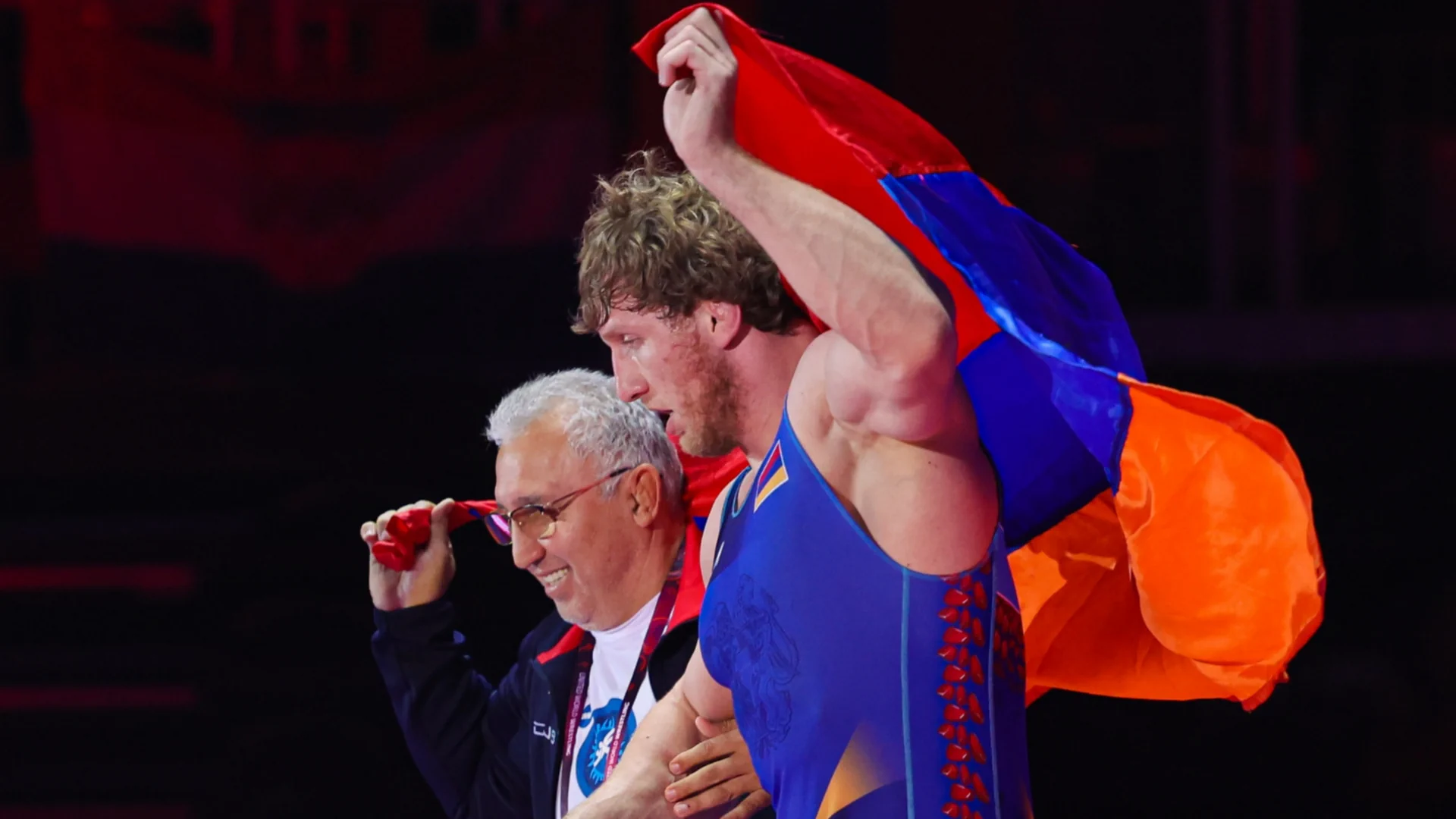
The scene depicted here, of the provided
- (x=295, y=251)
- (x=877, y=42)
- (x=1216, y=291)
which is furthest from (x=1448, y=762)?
(x=295, y=251)

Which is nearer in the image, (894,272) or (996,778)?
(894,272)

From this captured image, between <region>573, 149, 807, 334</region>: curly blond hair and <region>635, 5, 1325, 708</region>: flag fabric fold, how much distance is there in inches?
5.2

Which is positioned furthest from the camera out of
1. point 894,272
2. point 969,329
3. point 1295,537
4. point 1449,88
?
point 1449,88

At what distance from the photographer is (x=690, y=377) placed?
65.4 inches

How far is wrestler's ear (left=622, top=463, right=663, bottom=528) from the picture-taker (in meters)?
2.37

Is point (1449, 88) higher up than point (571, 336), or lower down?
higher up

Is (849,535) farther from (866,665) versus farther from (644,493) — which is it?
(644,493)

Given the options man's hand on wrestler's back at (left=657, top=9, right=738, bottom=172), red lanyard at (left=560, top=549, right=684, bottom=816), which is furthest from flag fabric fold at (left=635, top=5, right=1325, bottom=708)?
red lanyard at (left=560, top=549, right=684, bottom=816)

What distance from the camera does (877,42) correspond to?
4.50 m

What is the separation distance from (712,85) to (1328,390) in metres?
3.15

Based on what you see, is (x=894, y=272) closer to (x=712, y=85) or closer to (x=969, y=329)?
(x=712, y=85)

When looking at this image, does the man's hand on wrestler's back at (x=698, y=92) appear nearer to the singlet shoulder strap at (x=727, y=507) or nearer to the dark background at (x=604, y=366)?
the singlet shoulder strap at (x=727, y=507)

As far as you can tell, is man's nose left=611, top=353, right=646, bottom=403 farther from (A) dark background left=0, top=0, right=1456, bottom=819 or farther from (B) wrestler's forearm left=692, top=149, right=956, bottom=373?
(A) dark background left=0, top=0, right=1456, bottom=819

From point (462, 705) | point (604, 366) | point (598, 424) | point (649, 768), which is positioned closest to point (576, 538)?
point (598, 424)
